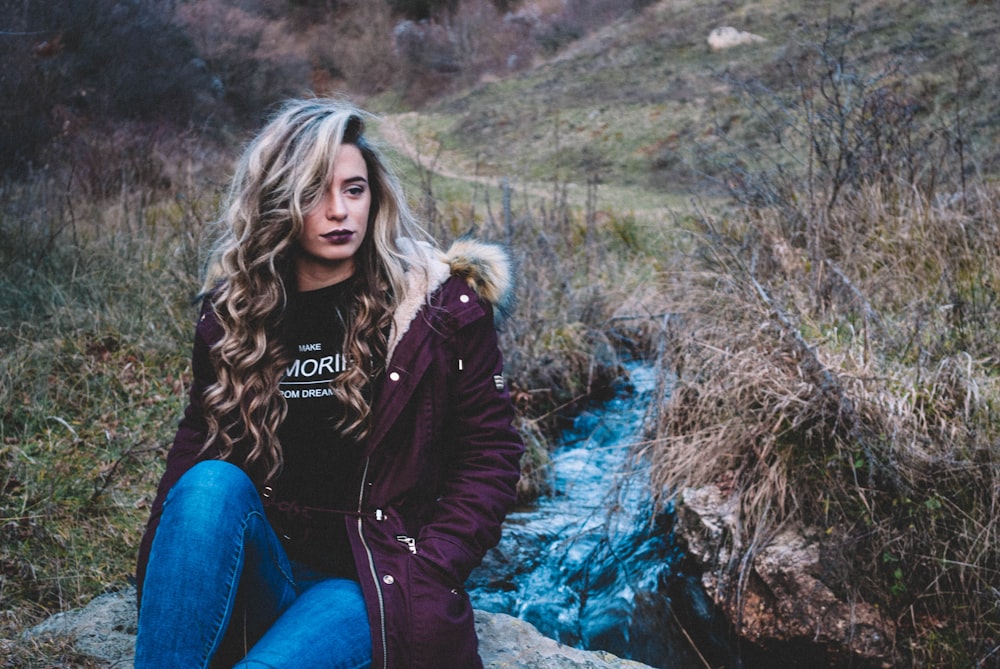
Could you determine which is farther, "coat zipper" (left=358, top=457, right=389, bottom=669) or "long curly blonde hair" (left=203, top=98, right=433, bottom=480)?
"long curly blonde hair" (left=203, top=98, right=433, bottom=480)

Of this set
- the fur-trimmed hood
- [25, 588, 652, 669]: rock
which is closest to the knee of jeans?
the fur-trimmed hood

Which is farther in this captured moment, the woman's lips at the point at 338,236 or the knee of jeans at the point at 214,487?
the woman's lips at the point at 338,236

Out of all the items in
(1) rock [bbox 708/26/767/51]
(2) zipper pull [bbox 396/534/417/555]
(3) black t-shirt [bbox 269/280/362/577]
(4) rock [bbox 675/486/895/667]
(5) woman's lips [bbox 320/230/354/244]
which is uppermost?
(5) woman's lips [bbox 320/230/354/244]

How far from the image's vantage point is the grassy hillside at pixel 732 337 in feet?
9.61

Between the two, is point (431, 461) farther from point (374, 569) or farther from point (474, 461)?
point (374, 569)

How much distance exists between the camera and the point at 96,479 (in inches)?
141

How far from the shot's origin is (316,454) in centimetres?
203

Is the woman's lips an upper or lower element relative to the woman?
upper

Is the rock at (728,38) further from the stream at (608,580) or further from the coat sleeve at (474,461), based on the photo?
the coat sleeve at (474,461)

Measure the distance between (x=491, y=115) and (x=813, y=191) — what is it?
1398cm

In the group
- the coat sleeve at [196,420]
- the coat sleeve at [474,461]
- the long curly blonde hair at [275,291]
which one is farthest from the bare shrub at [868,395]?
the coat sleeve at [196,420]

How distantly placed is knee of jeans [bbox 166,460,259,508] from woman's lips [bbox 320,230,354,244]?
23.5 inches

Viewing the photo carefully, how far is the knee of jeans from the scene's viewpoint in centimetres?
175

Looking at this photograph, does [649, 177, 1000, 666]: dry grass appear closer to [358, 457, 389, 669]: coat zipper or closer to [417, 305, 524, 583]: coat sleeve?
[417, 305, 524, 583]: coat sleeve
